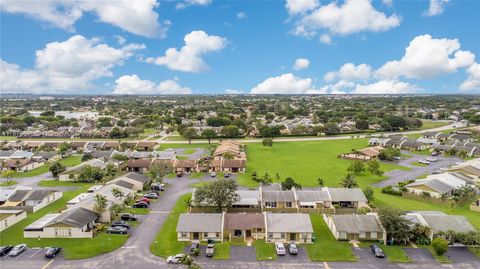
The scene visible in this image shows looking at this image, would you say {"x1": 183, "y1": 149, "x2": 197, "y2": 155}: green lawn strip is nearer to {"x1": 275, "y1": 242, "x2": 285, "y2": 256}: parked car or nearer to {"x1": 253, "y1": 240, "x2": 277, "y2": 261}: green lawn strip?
{"x1": 253, "y1": 240, "x2": 277, "y2": 261}: green lawn strip

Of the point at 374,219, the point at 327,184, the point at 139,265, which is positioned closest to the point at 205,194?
the point at 139,265

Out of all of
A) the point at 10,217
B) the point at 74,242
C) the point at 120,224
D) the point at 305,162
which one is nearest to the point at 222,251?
the point at 120,224

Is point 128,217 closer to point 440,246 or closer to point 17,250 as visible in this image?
point 17,250

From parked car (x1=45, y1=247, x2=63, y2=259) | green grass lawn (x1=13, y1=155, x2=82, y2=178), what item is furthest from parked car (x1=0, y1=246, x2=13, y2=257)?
green grass lawn (x1=13, y1=155, x2=82, y2=178)

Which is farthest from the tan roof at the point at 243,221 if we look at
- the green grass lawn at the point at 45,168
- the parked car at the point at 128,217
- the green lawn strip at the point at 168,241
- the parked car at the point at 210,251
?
the green grass lawn at the point at 45,168

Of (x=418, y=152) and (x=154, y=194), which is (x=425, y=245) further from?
(x=418, y=152)

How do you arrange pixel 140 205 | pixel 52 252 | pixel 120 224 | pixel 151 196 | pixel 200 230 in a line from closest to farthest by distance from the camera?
pixel 52 252 → pixel 200 230 → pixel 120 224 → pixel 140 205 → pixel 151 196

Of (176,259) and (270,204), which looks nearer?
(176,259)

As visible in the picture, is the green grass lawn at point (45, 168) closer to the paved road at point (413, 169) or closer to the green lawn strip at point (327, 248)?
the green lawn strip at point (327, 248)
